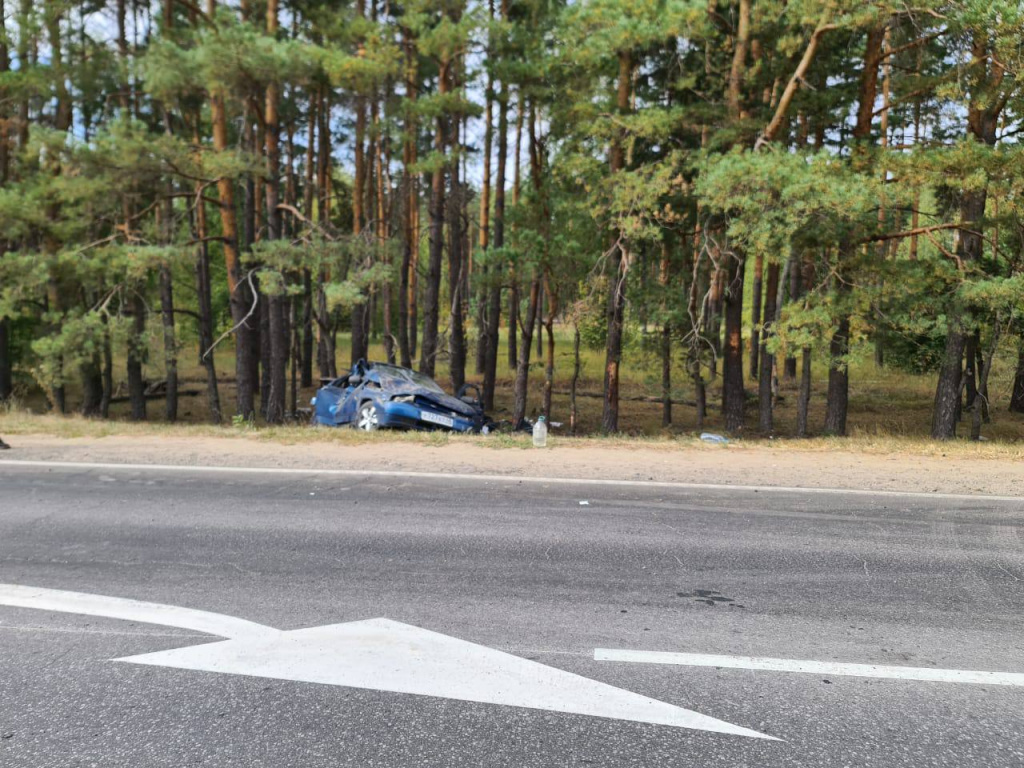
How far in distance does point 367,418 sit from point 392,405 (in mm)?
606

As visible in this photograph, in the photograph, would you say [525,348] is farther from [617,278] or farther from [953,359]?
[953,359]

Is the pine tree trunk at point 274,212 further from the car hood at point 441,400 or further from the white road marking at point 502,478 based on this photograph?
the white road marking at point 502,478

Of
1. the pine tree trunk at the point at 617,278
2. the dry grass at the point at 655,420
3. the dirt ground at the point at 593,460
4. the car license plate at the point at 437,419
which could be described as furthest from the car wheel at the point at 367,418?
the pine tree trunk at the point at 617,278

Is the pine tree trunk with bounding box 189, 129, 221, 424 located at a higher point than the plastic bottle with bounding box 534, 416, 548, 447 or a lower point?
higher

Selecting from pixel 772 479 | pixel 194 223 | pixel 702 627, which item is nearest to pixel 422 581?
pixel 702 627

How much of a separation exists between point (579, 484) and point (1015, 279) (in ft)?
33.0

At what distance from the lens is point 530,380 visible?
3019 centimetres

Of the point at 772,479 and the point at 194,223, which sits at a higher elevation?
the point at 194,223

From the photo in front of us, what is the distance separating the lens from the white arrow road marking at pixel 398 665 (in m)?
2.89

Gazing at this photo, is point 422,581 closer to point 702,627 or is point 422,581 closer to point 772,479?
point 702,627

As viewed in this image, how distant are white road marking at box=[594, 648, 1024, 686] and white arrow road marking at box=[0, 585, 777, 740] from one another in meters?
0.35

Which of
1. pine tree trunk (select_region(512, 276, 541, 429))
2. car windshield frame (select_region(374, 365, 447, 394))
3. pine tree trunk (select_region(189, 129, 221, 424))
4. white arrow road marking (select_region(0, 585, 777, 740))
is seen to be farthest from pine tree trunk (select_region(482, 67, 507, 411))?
white arrow road marking (select_region(0, 585, 777, 740))

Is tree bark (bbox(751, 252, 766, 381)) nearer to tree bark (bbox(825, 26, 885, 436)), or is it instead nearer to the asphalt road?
tree bark (bbox(825, 26, 885, 436))

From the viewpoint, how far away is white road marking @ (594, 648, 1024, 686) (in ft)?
10.4
